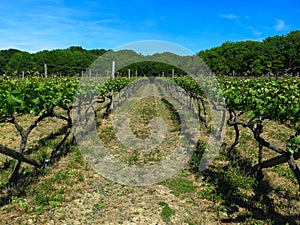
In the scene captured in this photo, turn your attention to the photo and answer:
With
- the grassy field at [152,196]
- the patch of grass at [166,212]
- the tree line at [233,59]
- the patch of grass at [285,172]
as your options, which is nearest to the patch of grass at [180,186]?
the grassy field at [152,196]

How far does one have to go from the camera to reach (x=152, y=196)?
18.2 ft

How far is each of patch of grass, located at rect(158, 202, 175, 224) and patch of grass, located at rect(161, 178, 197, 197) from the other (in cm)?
57

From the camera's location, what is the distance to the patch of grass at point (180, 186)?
19.0 feet

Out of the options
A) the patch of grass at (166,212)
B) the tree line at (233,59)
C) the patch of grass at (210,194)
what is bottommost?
the patch of grass at (166,212)

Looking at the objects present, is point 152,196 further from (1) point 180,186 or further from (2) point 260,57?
(2) point 260,57

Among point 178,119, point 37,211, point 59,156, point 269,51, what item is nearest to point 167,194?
point 37,211

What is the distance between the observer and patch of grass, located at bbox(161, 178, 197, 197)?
5796 millimetres

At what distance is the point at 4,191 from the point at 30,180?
63 cm

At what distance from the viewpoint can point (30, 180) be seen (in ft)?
19.6

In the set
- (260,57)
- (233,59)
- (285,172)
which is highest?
(233,59)

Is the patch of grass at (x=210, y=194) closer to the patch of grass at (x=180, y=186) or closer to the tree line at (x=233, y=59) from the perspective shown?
the patch of grass at (x=180, y=186)

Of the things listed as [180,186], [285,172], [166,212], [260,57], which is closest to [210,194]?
[180,186]

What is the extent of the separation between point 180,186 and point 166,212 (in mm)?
1235

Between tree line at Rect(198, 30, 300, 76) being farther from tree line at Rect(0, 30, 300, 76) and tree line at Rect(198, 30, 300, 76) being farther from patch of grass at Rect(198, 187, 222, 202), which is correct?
patch of grass at Rect(198, 187, 222, 202)
